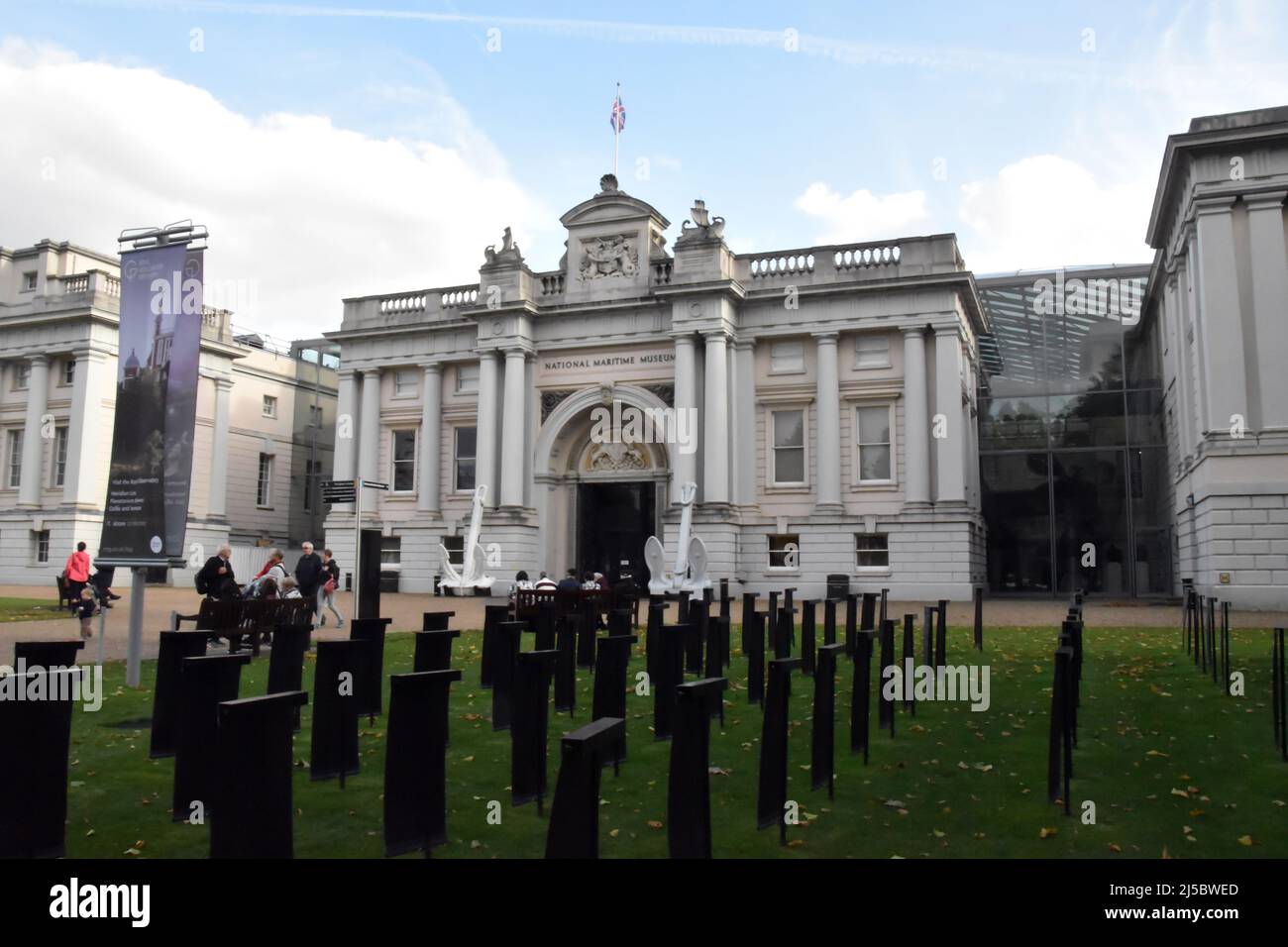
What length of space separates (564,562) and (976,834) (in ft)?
91.8

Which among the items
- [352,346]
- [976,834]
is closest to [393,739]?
[976,834]

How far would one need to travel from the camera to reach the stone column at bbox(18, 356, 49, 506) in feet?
A: 127

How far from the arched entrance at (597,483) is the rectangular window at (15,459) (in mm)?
23197

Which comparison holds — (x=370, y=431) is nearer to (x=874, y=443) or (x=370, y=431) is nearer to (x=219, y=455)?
(x=219, y=455)

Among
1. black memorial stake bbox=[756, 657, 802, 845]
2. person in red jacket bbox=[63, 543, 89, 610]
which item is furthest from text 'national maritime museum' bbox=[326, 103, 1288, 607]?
black memorial stake bbox=[756, 657, 802, 845]

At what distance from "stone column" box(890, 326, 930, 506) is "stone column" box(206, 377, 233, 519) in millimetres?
28303

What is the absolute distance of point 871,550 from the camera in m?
29.5

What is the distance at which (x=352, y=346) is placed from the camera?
3619cm

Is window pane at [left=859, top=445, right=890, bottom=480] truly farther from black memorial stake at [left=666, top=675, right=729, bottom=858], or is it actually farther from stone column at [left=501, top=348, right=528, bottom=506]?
black memorial stake at [left=666, top=675, right=729, bottom=858]

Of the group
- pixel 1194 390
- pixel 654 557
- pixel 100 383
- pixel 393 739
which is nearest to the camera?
pixel 393 739

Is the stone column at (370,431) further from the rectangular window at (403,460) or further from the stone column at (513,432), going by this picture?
the stone column at (513,432)

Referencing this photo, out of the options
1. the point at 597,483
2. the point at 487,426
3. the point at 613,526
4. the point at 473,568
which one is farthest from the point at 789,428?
the point at 473,568

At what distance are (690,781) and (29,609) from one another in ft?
72.7
